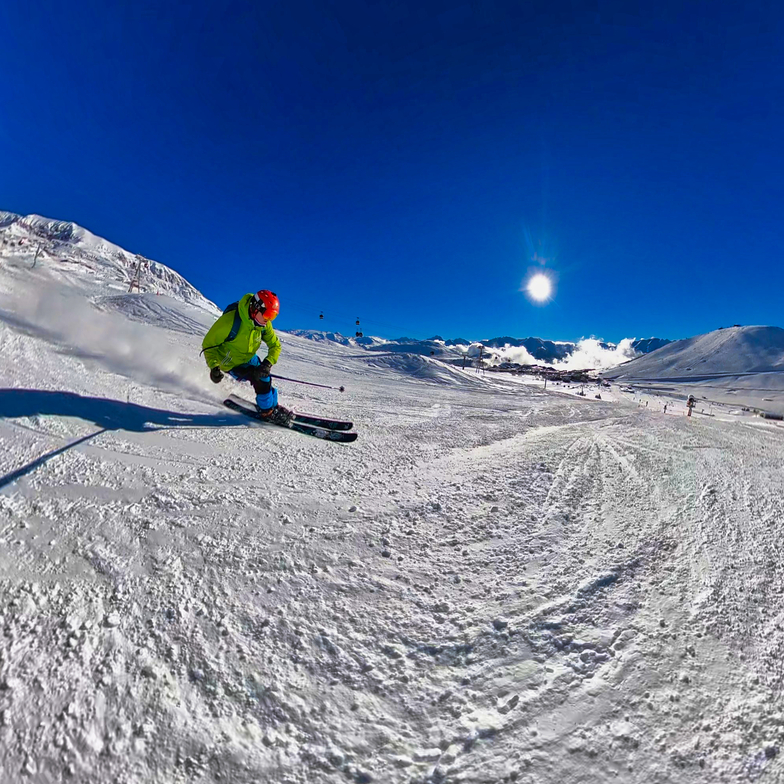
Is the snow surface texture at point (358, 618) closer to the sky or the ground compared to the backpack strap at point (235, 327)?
closer to the ground

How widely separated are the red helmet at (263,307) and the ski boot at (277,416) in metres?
1.85

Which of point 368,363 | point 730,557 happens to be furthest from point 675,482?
point 368,363

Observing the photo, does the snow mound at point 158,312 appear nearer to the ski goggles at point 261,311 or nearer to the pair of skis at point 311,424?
the pair of skis at point 311,424

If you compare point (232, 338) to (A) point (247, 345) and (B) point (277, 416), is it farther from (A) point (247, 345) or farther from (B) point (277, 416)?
(B) point (277, 416)

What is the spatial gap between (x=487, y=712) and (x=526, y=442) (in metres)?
6.39

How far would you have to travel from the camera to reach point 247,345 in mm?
7426

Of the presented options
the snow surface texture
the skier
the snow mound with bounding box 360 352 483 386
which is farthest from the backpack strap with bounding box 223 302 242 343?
the snow mound with bounding box 360 352 483 386

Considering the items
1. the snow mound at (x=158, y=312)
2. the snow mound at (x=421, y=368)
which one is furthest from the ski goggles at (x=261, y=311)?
the snow mound at (x=158, y=312)

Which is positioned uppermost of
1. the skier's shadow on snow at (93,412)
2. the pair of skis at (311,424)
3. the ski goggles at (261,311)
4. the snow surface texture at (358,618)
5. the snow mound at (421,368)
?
the snow mound at (421,368)

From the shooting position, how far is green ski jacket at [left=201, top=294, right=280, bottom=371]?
724 cm

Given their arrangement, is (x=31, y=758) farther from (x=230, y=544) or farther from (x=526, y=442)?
(x=526, y=442)

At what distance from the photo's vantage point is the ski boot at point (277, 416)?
734 cm

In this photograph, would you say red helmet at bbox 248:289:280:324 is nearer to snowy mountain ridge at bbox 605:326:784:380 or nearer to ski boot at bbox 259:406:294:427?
ski boot at bbox 259:406:294:427

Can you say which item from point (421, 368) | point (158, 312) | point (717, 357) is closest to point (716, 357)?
point (717, 357)
